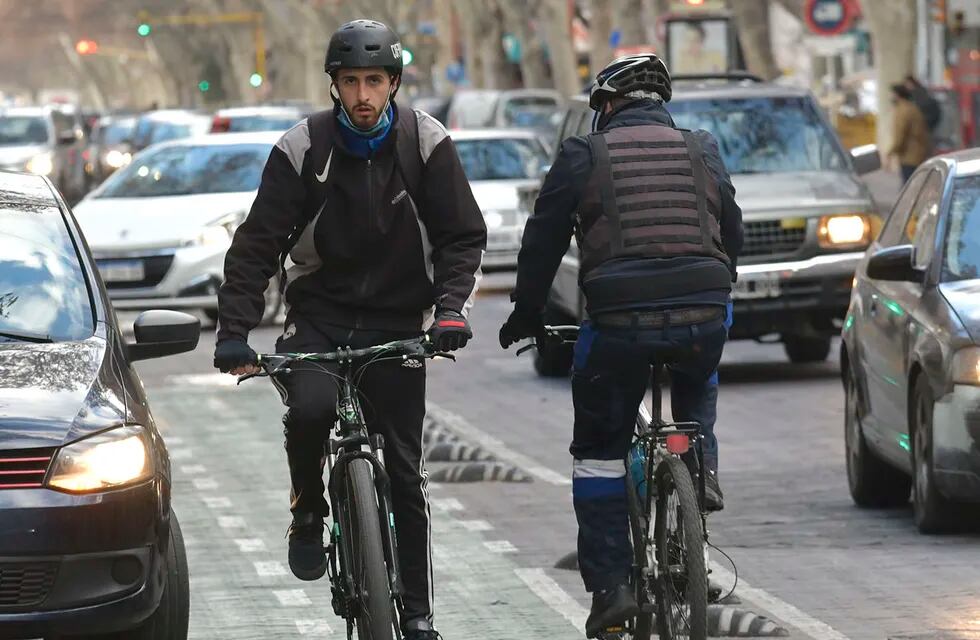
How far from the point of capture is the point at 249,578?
30.6ft

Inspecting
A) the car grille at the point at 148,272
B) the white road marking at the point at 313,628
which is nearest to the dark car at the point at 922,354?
the white road marking at the point at 313,628

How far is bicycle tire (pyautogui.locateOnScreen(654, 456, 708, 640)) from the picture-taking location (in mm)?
6461

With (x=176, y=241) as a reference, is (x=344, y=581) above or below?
above

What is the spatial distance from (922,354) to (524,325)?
3.49 metres

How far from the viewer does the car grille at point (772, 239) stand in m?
16.5

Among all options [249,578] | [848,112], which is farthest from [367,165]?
[848,112]

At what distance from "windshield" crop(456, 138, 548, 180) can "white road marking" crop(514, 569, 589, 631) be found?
→ 694 inches

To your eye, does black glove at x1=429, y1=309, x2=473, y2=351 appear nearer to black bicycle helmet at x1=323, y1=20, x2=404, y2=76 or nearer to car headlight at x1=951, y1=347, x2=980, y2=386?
black bicycle helmet at x1=323, y1=20, x2=404, y2=76

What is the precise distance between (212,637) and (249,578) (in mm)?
1244

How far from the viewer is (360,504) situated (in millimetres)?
6426

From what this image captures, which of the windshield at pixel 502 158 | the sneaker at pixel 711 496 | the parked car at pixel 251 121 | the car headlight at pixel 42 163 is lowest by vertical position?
the car headlight at pixel 42 163

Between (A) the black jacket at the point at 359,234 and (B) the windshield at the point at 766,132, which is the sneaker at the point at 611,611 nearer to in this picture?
(A) the black jacket at the point at 359,234

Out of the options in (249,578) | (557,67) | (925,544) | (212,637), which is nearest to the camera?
(212,637)

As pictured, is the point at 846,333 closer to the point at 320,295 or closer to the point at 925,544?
the point at 925,544
